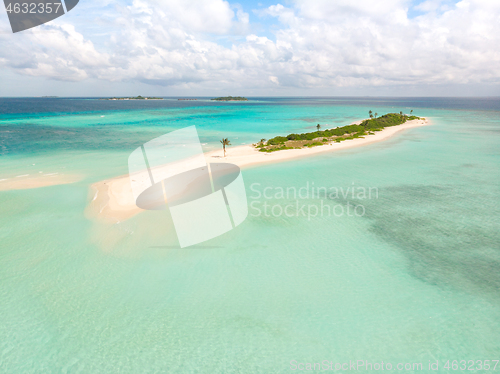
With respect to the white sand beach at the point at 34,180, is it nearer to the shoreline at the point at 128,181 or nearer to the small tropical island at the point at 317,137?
the shoreline at the point at 128,181

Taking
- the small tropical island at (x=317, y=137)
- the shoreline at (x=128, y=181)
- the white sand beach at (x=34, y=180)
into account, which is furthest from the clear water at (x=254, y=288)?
the small tropical island at (x=317, y=137)

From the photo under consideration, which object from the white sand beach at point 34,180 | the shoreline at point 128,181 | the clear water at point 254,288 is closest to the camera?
the clear water at point 254,288

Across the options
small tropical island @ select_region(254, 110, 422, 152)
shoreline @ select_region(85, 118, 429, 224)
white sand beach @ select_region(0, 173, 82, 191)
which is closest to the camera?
shoreline @ select_region(85, 118, 429, 224)

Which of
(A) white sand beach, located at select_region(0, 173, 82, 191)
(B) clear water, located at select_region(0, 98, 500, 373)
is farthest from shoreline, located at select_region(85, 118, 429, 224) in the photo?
(A) white sand beach, located at select_region(0, 173, 82, 191)

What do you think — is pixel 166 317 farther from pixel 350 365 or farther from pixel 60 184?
pixel 60 184

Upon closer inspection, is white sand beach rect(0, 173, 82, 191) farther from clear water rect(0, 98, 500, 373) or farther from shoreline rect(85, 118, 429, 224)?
shoreline rect(85, 118, 429, 224)

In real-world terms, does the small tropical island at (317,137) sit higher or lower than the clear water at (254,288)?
higher

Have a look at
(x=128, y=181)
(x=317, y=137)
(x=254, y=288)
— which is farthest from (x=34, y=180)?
(x=317, y=137)

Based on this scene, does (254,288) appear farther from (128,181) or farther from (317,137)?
(317,137)

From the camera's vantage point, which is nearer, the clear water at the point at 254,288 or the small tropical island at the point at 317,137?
the clear water at the point at 254,288
